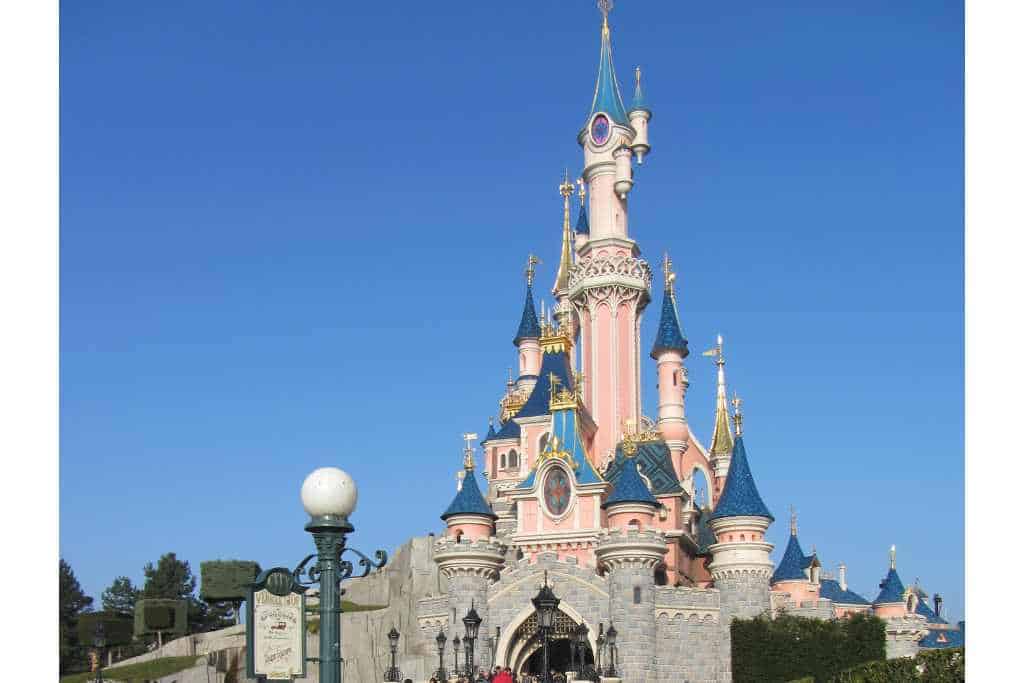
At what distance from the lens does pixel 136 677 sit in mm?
36281

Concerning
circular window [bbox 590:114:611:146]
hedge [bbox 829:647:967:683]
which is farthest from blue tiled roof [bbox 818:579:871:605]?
hedge [bbox 829:647:967:683]

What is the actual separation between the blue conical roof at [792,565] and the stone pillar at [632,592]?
9577 millimetres

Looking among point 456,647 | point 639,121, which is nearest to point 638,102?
point 639,121

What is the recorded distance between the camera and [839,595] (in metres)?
43.6

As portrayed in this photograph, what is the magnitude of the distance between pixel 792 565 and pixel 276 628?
34690 mm

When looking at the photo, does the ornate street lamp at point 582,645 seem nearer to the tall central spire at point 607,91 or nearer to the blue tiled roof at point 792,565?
the blue tiled roof at point 792,565

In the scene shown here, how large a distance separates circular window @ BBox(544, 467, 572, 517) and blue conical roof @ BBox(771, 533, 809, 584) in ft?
30.3

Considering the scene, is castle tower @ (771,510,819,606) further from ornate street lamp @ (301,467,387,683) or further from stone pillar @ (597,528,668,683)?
ornate street lamp @ (301,467,387,683)

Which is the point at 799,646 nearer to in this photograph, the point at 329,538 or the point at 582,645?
the point at 582,645

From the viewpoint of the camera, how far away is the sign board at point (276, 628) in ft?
27.4
